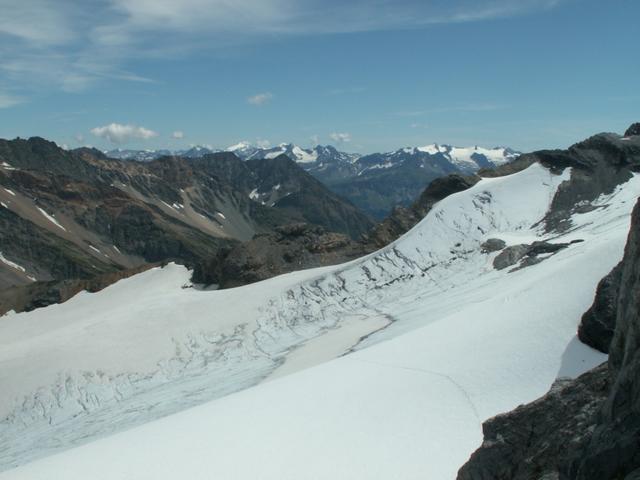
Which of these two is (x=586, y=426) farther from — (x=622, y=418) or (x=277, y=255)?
(x=277, y=255)

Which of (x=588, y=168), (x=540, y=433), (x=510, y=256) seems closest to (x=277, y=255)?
(x=510, y=256)

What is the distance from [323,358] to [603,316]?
2040 cm

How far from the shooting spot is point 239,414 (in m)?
18.9

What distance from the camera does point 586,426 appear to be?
26.9 feet

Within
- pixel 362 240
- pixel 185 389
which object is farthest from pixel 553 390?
pixel 362 240

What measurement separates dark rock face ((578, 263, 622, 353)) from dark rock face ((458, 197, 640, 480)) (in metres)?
8.21

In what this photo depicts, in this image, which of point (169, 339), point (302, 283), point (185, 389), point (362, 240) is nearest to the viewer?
point (185, 389)

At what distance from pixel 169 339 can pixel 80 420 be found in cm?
956

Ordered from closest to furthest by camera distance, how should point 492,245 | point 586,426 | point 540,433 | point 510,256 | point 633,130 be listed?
point 586,426 → point 540,433 → point 510,256 → point 492,245 → point 633,130

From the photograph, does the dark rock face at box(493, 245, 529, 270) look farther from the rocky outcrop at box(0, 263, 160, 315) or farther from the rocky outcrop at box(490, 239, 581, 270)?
the rocky outcrop at box(0, 263, 160, 315)

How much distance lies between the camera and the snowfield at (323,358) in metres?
15.9

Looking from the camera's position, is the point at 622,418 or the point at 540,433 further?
the point at 540,433

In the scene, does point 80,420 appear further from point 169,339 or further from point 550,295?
point 550,295

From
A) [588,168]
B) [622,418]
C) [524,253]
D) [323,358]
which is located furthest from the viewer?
[588,168]
